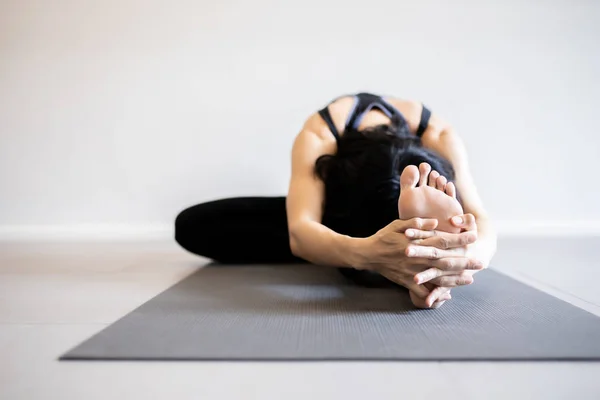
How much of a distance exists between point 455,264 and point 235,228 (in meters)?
0.95

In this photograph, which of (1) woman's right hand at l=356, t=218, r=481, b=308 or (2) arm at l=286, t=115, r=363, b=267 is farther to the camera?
(2) arm at l=286, t=115, r=363, b=267

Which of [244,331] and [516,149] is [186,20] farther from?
[244,331]

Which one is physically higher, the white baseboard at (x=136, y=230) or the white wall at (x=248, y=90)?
the white wall at (x=248, y=90)

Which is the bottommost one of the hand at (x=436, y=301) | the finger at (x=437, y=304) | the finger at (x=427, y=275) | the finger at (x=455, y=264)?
the finger at (x=437, y=304)

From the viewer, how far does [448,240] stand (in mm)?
936

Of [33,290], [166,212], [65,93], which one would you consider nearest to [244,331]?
[33,290]

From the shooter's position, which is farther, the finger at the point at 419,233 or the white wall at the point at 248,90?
the white wall at the point at 248,90

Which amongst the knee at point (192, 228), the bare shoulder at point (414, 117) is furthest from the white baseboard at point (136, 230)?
the bare shoulder at point (414, 117)

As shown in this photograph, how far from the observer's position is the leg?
1.71m

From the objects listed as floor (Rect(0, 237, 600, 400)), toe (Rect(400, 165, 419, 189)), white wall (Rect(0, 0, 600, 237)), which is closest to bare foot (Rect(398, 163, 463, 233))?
toe (Rect(400, 165, 419, 189))

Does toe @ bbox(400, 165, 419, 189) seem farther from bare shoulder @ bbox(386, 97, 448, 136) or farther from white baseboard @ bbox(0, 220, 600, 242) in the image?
white baseboard @ bbox(0, 220, 600, 242)

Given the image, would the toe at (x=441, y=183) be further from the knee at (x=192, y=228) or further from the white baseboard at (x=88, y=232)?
the white baseboard at (x=88, y=232)

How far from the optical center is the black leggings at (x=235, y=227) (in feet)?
5.63

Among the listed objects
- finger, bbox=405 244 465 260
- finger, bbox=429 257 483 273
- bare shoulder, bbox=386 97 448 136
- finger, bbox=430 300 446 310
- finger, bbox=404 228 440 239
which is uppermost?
bare shoulder, bbox=386 97 448 136
